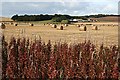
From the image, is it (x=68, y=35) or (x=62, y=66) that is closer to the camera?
(x=62, y=66)

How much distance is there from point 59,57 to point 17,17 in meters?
85.4

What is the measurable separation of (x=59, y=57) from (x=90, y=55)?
1.01 metres

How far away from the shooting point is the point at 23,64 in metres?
9.27

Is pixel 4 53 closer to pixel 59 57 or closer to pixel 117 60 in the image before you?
pixel 59 57

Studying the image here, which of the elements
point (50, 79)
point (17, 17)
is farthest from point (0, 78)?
point (17, 17)

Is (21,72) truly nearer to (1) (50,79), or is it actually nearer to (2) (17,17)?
(1) (50,79)

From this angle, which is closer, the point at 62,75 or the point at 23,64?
the point at 62,75

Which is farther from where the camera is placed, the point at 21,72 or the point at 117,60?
the point at 117,60

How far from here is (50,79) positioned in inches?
→ 322

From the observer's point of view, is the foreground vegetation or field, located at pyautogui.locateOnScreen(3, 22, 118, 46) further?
field, located at pyautogui.locateOnScreen(3, 22, 118, 46)

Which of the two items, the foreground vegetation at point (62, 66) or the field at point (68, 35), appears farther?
the field at point (68, 35)

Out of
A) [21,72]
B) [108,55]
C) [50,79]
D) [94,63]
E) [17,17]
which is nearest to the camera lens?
[50,79]

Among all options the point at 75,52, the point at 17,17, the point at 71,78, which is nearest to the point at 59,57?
the point at 75,52

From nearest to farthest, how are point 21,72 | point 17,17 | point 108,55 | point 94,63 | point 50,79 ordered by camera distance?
point 50,79, point 21,72, point 94,63, point 108,55, point 17,17
